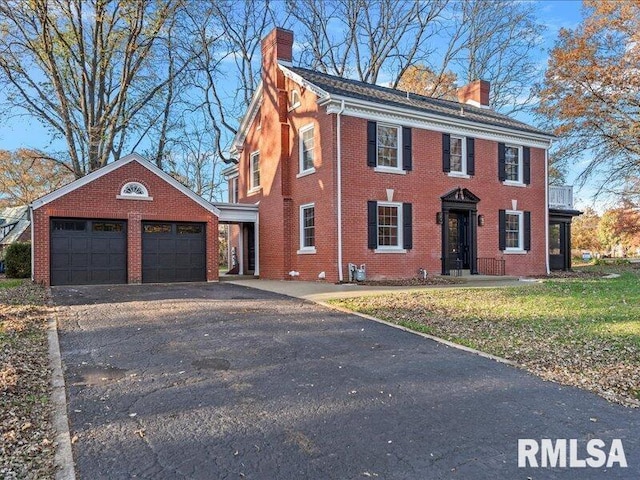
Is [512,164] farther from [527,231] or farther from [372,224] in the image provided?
[372,224]

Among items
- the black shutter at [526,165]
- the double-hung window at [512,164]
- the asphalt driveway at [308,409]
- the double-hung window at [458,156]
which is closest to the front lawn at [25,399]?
the asphalt driveway at [308,409]

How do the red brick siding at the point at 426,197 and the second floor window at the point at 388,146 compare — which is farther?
the second floor window at the point at 388,146

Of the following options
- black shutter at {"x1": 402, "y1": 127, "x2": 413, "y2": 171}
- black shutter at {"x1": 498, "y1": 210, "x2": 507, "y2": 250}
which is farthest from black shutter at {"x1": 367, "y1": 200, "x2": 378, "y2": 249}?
black shutter at {"x1": 498, "y1": 210, "x2": 507, "y2": 250}

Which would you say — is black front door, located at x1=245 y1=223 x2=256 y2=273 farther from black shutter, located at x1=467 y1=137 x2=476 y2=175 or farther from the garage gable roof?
black shutter, located at x1=467 y1=137 x2=476 y2=175

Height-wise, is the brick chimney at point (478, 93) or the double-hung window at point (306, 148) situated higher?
the brick chimney at point (478, 93)

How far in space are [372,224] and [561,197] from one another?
39.2ft

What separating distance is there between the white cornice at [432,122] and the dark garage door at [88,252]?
27.2ft

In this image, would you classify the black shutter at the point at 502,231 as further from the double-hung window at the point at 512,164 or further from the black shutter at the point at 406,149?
the black shutter at the point at 406,149

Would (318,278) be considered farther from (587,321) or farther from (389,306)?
(587,321)

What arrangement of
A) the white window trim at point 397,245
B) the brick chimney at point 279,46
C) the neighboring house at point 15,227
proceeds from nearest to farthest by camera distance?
1. the white window trim at point 397,245
2. the brick chimney at point 279,46
3. the neighboring house at point 15,227

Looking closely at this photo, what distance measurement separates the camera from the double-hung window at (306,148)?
1586 cm

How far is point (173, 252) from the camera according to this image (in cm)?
1617

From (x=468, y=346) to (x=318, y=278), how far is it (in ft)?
30.2

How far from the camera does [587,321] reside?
306 inches
